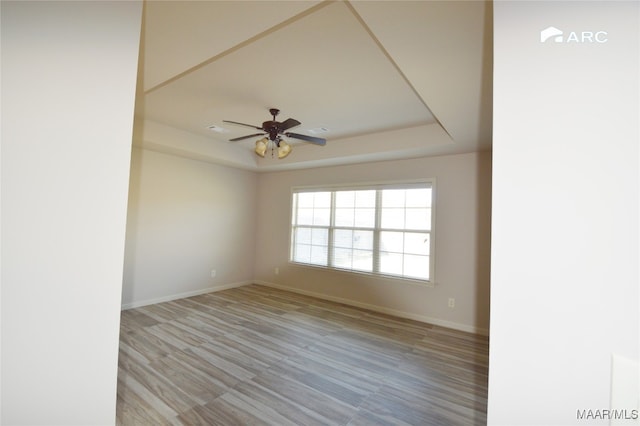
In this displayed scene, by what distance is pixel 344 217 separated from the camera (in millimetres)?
4844

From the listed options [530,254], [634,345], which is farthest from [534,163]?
[634,345]

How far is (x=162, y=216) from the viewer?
4.39m

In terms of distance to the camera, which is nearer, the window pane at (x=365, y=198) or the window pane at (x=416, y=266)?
the window pane at (x=416, y=266)

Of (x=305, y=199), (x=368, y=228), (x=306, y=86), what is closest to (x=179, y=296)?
(x=305, y=199)

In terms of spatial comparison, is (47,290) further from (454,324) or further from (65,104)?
(454,324)

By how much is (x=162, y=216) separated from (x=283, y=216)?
212 cm

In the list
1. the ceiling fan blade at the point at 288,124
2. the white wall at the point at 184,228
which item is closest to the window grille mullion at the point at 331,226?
the white wall at the point at 184,228

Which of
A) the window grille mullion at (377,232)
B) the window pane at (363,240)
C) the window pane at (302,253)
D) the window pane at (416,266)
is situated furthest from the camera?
the window pane at (302,253)

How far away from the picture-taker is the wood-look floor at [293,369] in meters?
2.02

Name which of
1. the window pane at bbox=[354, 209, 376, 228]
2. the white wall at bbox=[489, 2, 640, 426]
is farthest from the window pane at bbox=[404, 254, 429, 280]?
the white wall at bbox=[489, 2, 640, 426]

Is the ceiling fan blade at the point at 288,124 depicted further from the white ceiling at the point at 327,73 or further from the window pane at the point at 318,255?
the window pane at the point at 318,255

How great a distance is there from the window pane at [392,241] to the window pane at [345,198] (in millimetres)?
783

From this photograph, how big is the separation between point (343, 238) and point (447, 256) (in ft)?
5.54

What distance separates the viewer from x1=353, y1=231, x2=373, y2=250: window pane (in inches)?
178
